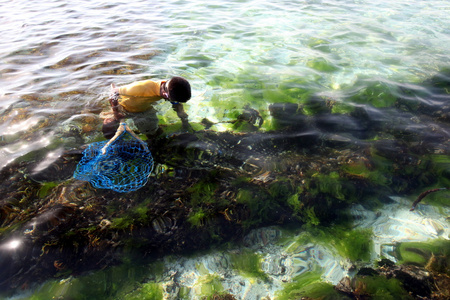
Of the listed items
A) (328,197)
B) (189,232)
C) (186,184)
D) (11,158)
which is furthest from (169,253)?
(11,158)

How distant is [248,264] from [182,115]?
2.50 metres

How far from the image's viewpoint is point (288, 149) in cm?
396

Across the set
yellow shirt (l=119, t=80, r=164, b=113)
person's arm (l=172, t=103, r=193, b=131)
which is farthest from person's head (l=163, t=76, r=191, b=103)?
Answer: person's arm (l=172, t=103, r=193, b=131)

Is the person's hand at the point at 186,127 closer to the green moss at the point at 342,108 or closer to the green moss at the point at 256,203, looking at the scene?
the green moss at the point at 256,203

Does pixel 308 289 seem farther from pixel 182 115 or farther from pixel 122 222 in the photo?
pixel 182 115

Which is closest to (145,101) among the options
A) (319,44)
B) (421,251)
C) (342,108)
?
(342,108)

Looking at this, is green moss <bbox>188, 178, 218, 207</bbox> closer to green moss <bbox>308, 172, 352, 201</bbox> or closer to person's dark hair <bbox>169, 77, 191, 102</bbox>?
person's dark hair <bbox>169, 77, 191, 102</bbox>

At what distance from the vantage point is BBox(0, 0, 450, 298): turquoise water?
4.47 metres

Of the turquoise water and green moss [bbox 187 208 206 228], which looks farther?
the turquoise water

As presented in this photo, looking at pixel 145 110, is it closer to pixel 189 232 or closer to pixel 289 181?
pixel 189 232

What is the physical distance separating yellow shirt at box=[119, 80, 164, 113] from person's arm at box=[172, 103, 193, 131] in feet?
1.23

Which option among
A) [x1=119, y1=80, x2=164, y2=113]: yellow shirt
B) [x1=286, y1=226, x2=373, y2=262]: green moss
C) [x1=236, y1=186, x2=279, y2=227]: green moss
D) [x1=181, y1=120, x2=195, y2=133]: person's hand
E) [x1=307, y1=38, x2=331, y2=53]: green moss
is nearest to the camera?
[x1=286, y1=226, x2=373, y2=262]: green moss

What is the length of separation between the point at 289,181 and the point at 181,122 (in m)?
2.13

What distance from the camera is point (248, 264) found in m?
2.86
